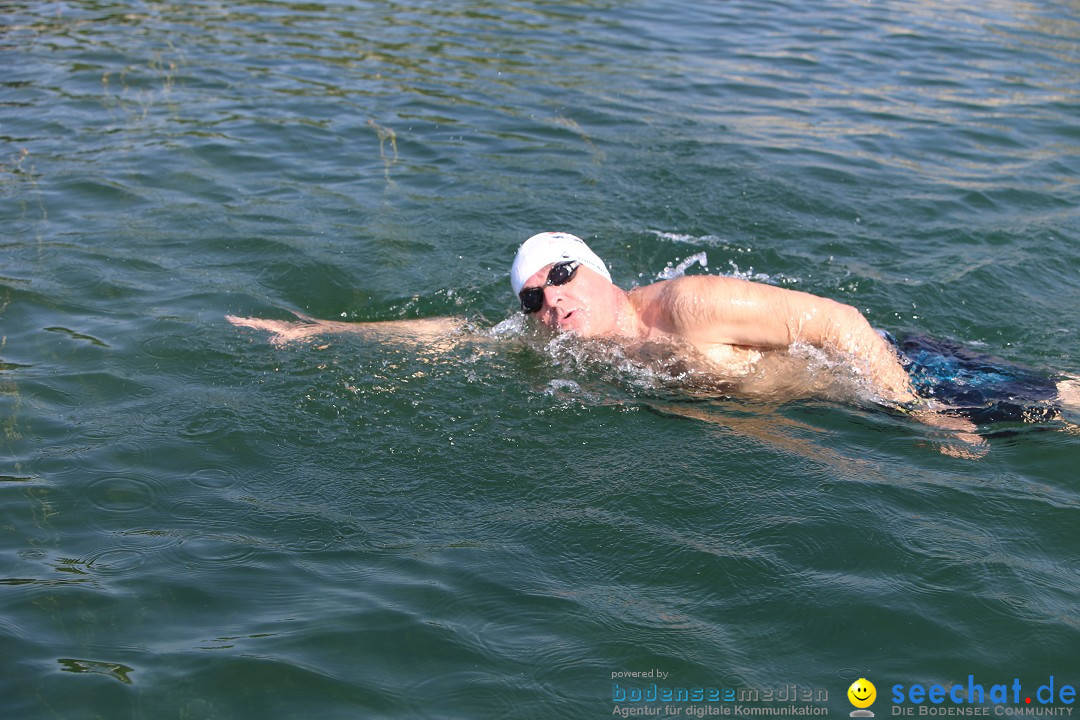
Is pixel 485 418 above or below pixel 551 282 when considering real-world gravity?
below

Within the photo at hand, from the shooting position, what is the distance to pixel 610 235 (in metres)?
8.68

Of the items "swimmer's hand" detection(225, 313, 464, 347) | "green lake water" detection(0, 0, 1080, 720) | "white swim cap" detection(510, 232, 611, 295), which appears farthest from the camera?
"swimmer's hand" detection(225, 313, 464, 347)

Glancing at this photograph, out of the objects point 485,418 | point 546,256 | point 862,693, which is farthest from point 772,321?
point 862,693

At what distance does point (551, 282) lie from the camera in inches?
245

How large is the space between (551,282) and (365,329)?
1.36 meters

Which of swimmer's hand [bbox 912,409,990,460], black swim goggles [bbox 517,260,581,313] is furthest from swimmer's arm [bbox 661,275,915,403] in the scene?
black swim goggles [bbox 517,260,581,313]

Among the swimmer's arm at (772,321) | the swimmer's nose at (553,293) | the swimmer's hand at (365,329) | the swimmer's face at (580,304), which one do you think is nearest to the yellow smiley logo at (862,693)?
the swimmer's arm at (772,321)

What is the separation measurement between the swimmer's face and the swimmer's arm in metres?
0.43

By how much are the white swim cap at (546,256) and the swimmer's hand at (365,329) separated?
0.67 meters

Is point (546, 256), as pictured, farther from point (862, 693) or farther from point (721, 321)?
point (862, 693)

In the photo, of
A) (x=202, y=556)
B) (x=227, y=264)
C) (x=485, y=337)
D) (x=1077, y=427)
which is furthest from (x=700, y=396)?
(x=227, y=264)

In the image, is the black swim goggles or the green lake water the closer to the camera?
the green lake water

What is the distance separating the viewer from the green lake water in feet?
13.5

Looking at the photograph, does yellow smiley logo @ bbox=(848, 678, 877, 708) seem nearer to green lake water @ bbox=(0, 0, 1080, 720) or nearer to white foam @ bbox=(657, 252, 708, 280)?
green lake water @ bbox=(0, 0, 1080, 720)
